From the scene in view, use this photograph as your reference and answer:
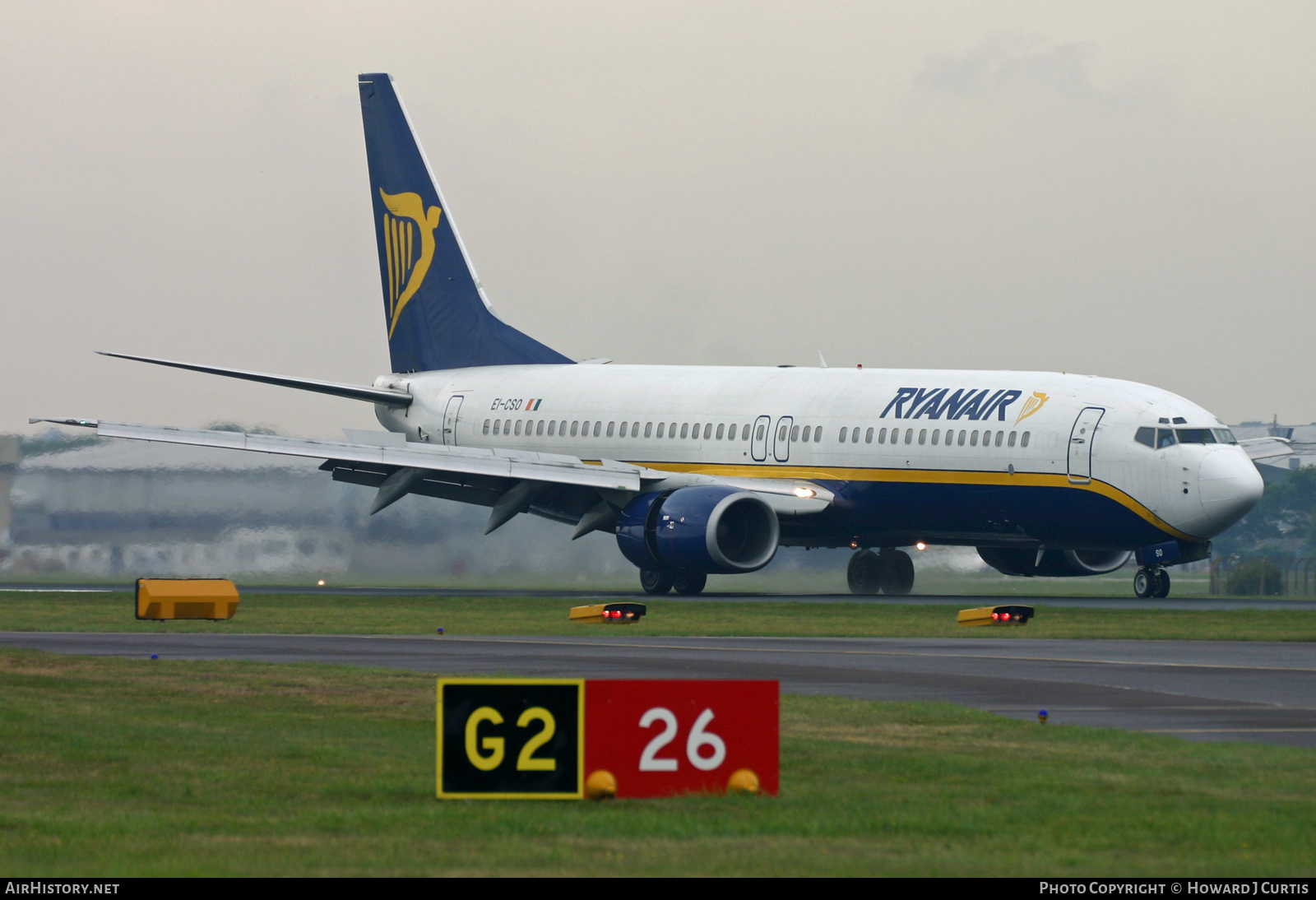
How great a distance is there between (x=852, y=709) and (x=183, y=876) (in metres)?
9.28

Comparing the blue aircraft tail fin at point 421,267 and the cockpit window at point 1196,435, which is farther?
the blue aircraft tail fin at point 421,267

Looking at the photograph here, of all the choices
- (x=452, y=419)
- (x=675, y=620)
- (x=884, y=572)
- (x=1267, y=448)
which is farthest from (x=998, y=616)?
(x=452, y=419)

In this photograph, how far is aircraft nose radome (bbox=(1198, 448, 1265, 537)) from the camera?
3775cm

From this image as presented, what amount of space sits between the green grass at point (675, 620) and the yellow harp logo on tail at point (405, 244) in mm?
15081

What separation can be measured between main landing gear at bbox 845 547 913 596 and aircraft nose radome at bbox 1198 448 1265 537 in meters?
9.49

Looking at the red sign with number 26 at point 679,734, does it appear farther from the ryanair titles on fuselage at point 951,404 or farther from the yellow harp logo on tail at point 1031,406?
the ryanair titles on fuselage at point 951,404

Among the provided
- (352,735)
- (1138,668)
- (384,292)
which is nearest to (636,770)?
(352,735)

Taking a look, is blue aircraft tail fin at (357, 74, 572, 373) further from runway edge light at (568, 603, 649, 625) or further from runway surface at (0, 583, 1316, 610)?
runway edge light at (568, 603, 649, 625)

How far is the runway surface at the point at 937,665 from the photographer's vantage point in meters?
18.3

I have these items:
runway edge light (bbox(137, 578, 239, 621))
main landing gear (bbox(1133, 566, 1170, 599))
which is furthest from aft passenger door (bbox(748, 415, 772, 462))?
runway edge light (bbox(137, 578, 239, 621))

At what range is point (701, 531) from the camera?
40250mm

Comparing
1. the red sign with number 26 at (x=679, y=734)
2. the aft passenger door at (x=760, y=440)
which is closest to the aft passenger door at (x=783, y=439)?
the aft passenger door at (x=760, y=440)

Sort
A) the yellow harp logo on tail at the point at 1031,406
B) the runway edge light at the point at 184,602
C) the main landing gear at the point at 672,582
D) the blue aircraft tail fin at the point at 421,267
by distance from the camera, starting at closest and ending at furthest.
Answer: the runway edge light at the point at 184,602 < the yellow harp logo on tail at the point at 1031,406 < the main landing gear at the point at 672,582 < the blue aircraft tail fin at the point at 421,267

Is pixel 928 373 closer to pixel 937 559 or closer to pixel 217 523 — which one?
pixel 937 559
